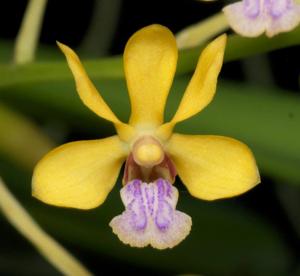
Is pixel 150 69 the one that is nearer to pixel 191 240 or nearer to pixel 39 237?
pixel 39 237

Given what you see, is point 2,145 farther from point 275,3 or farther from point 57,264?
point 275,3

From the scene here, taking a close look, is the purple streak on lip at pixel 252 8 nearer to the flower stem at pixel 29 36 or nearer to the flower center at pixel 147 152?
the flower center at pixel 147 152

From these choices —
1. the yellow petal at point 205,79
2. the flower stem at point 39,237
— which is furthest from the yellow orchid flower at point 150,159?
the flower stem at point 39,237

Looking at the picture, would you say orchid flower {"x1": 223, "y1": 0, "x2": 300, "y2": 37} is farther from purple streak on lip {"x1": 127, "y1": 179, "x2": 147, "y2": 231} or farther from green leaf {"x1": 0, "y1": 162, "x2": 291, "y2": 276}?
green leaf {"x1": 0, "y1": 162, "x2": 291, "y2": 276}

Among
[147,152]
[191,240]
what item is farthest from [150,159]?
[191,240]

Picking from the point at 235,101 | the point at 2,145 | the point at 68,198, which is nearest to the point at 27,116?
the point at 2,145

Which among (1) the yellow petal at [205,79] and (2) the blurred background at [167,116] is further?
(2) the blurred background at [167,116]

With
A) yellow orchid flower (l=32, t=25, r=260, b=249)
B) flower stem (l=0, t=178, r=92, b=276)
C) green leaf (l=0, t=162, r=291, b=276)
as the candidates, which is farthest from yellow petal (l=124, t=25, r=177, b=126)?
green leaf (l=0, t=162, r=291, b=276)
